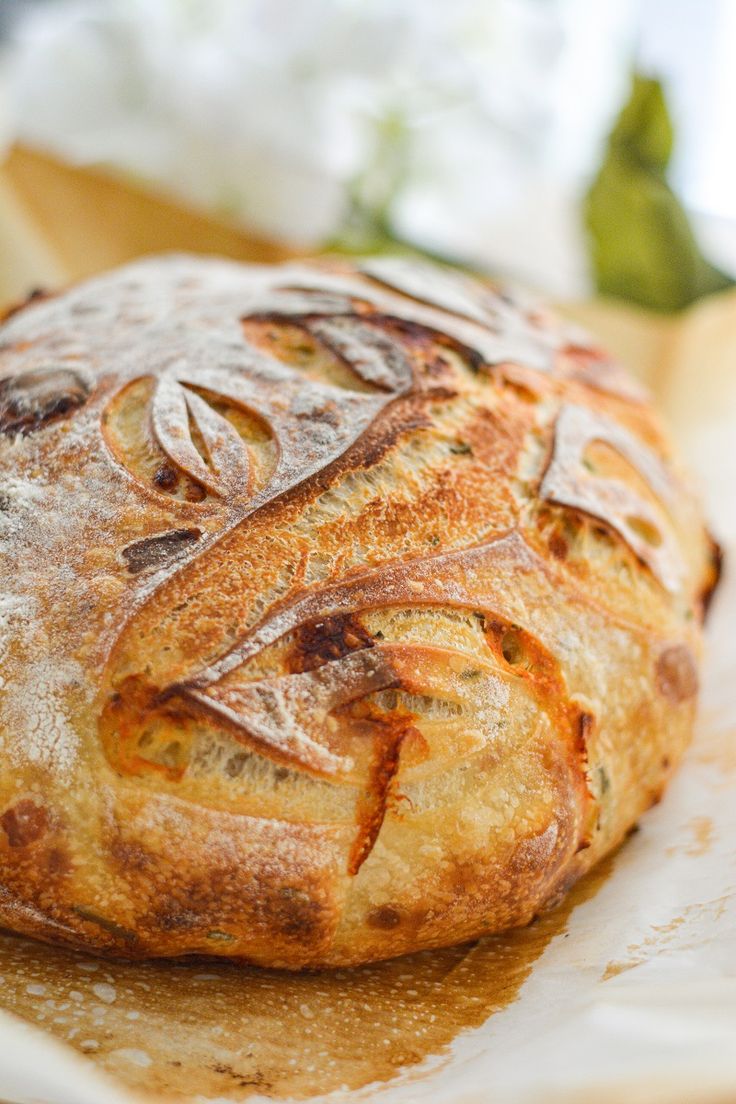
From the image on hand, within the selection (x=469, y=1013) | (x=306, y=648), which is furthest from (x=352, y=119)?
(x=469, y=1013)

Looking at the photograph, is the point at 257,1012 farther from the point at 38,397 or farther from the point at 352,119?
the point at 352,119

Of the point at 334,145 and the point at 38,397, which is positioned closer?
the point at 38,397

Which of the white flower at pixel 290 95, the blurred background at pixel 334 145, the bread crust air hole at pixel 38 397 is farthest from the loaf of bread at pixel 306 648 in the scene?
the white flower at pixel 290 95

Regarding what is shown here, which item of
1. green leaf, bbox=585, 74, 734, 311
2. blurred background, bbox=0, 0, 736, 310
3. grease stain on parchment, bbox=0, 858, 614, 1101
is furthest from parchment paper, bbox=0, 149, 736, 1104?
blurred background, bbox=0, 0, 736, 310

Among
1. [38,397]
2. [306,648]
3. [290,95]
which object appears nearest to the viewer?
[306,648]

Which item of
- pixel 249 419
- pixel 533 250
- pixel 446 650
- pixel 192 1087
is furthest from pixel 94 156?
pixel 192 1087

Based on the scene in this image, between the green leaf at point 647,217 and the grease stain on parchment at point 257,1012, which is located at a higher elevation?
the green leaf at point 647,217

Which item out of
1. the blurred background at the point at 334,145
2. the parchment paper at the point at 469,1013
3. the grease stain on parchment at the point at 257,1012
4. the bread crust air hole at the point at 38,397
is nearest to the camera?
the parchment paper at the point at 469,1013

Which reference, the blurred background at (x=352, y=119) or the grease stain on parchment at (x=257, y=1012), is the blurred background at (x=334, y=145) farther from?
the grease stain on parchment at (x=257, y=1012)
